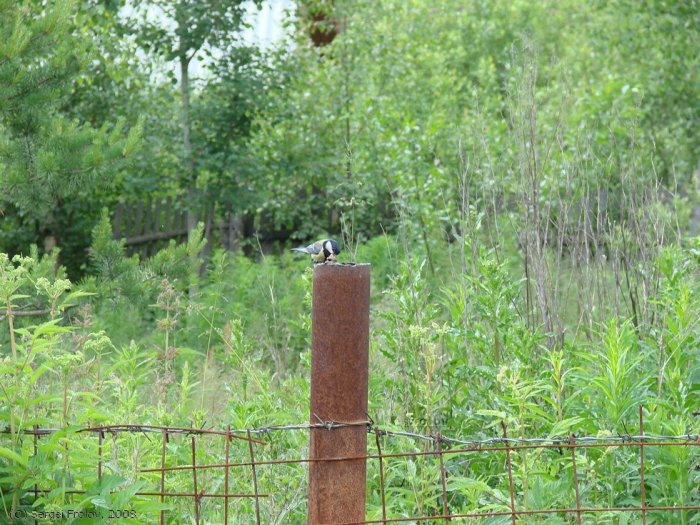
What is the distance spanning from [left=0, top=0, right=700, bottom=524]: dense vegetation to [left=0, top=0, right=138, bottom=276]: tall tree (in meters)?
0.02

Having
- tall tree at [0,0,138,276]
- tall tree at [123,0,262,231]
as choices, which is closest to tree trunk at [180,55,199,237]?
tall tree at [123,0,262,231]

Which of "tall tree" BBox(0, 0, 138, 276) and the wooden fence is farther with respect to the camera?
the wooden fence

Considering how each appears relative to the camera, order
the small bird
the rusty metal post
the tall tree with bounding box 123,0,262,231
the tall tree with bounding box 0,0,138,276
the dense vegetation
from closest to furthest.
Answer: the rusty metal post → the small bird → the dense vegetation → the tall tree with bounding box 0,0,138,276 → the tall tree with bounding box 123,0,262,231

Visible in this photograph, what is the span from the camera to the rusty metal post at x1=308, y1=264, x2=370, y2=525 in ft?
9.37

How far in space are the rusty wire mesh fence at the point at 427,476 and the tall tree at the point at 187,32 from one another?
7.26 m

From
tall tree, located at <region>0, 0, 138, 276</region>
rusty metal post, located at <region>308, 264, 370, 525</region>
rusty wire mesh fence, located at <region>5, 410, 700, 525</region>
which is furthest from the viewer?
tall tree, located at <region>0, 0, 138, 276</region>

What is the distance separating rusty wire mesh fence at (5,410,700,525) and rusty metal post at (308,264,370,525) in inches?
1.4

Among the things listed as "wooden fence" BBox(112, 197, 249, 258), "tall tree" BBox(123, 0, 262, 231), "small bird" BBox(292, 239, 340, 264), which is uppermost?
"tall tree" BBox(123, 0, 262, 231)

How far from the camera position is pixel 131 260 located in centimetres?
665

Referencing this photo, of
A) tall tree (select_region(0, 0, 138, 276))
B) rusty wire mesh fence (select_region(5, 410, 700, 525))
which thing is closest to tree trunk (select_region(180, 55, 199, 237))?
tall tree (select_region(0, 0, 138, 276))

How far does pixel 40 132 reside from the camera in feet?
21.1

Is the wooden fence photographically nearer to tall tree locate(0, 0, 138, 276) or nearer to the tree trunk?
the tree trunk

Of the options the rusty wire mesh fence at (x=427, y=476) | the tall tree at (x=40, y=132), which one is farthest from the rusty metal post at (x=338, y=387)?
the tall tree at (x=40, y=132)

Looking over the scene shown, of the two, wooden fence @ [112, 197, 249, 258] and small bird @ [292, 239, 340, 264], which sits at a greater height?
wooden fence @ [112, 197, 249, 258]
